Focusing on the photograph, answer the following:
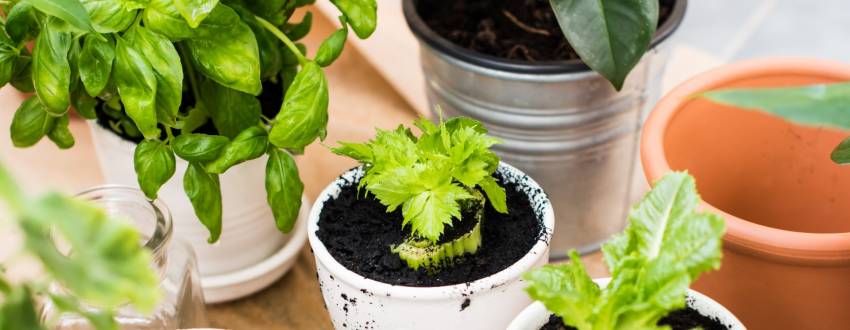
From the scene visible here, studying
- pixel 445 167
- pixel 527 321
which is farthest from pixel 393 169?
pixel 527 321

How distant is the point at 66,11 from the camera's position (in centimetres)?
58

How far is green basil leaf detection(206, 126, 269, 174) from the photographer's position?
0.73 metres

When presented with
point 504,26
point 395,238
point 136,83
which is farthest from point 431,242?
point 504,26

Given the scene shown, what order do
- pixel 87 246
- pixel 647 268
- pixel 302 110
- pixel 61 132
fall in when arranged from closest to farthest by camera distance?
pixel 87 246 < pixel 647 268 < pixel 302 110 < pixel 61 132

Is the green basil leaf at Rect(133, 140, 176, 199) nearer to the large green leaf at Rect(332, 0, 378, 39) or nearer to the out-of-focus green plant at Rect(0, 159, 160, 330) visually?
the large green leaf at Rect(332, 0, 378, 39)

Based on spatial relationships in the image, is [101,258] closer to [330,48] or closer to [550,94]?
[330,48]

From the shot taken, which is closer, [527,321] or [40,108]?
[527,321]

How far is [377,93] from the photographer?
1.18 metres

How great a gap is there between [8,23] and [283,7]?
217 millimetres

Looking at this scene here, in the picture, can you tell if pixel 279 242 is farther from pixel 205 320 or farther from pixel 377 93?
pixel 377 93

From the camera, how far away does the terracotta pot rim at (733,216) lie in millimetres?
625

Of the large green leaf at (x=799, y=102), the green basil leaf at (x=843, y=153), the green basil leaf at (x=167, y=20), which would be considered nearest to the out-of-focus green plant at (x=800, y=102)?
the large green leaf at (x=799, y=102)

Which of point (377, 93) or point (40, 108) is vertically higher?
point (40, 108)

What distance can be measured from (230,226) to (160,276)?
129mm
